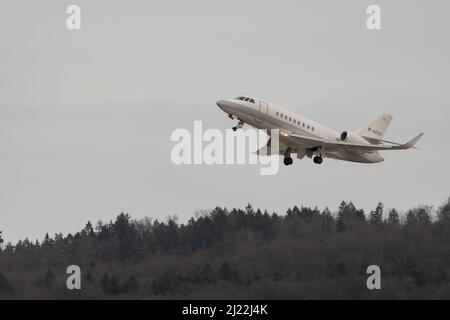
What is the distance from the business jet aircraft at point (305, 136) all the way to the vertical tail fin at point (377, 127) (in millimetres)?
75

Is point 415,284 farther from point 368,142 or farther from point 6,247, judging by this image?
point 6,247

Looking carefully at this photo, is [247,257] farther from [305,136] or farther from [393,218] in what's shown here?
[305,136]

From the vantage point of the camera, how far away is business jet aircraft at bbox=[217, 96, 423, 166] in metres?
124

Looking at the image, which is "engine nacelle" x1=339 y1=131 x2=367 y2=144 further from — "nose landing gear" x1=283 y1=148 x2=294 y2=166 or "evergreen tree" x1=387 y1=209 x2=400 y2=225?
"evergreen tree" x1=387 y1=209 x2=400 y2=225

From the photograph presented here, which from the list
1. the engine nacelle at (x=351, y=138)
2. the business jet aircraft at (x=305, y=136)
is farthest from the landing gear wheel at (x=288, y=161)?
the engine nacelle at (x=351, y=138)

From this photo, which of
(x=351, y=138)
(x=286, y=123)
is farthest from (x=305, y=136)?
(x=351, y=138)

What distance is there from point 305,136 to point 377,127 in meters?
11.0

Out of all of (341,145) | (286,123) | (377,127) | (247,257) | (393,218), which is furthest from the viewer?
(393,218)

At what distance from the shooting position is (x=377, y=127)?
13650cm

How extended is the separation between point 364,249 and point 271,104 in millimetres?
29736

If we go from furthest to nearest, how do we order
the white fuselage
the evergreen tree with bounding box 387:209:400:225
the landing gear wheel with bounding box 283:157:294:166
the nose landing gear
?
the evergreen tree with bounding box 387:209:400:225 < the nose landing gear < the landing gear wheel with bounding box 283:157:294:166 < the white fuselage

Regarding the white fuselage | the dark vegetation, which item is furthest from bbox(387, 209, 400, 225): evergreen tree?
the white fuselage

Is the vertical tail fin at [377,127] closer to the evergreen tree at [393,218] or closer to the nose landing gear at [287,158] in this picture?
the nose landing gear at [287,158]
